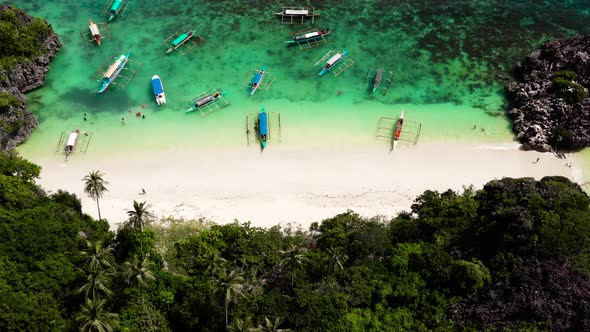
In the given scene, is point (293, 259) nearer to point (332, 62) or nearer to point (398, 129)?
point (398, 129)

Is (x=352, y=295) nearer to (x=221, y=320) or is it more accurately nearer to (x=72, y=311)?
(x=221, y=320)

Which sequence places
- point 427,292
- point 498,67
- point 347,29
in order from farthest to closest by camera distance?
point 347,29 → point 498,67 → point 427,292

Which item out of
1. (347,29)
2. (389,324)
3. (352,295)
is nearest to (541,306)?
(389,324)

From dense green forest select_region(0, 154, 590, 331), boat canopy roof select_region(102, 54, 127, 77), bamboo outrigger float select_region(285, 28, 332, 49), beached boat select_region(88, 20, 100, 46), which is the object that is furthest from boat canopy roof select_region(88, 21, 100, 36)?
dense green forest select_region(0, 154, 590, 331)

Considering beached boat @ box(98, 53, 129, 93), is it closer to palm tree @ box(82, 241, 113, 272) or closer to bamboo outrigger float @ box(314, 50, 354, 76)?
bamboo outrigger float @ box(314, 50, 354, 76)

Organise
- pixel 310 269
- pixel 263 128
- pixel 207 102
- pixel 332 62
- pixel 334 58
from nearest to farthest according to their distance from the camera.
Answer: pixel 310 269, pixel 263 128, pixel 207 102, pixel 332 62, pixel 334 58

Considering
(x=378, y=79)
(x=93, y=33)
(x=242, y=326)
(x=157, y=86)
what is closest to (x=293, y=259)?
(x=242, y=326)
